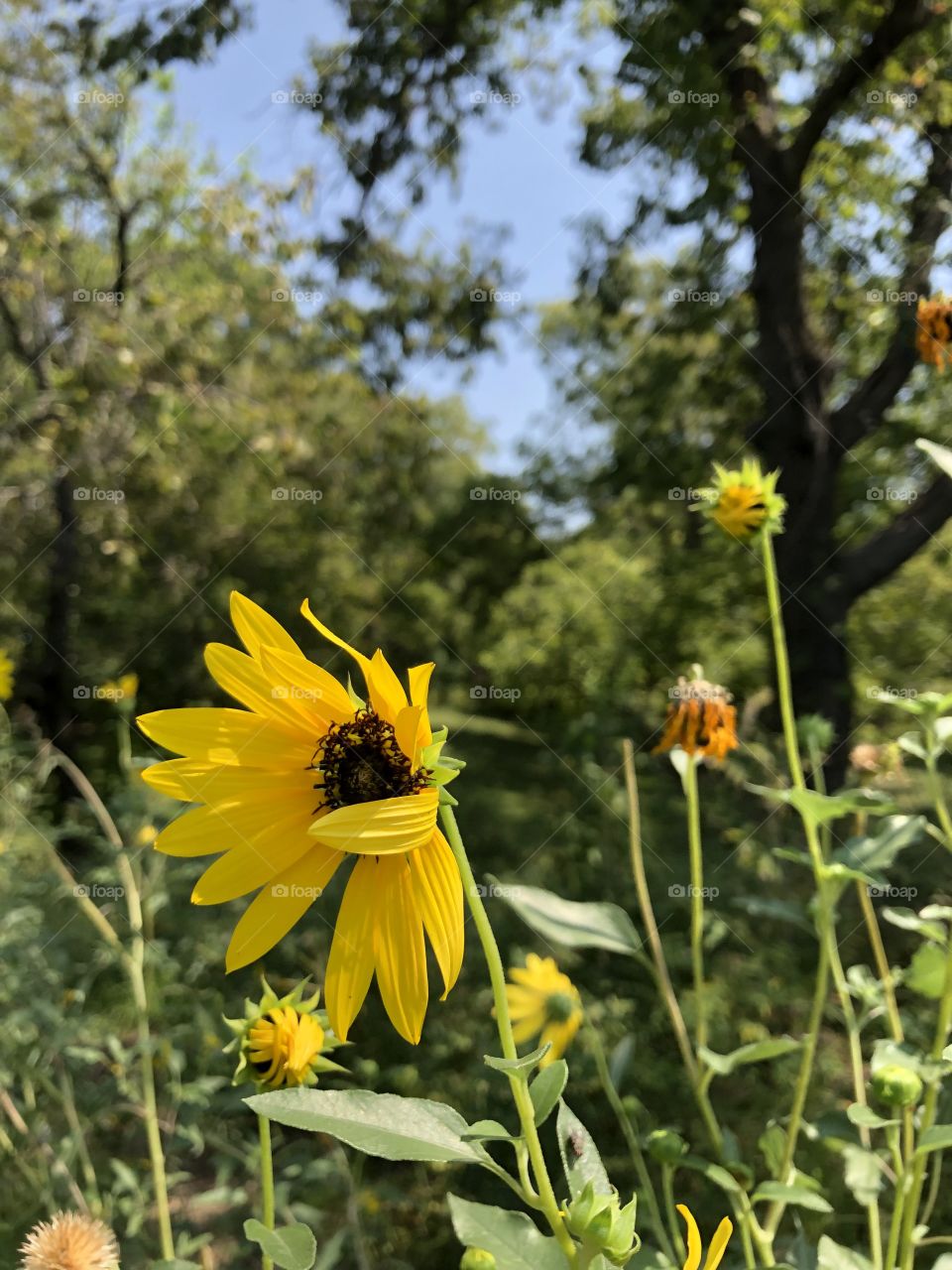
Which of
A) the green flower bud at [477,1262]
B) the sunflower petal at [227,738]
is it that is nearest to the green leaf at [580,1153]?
the green flower bud at [477,1262]

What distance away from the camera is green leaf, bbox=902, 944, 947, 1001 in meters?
0.55

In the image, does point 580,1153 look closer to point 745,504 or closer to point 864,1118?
point 864,1118

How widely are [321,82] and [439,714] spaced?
9.16 feet

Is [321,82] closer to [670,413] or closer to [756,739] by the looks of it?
[670,413]

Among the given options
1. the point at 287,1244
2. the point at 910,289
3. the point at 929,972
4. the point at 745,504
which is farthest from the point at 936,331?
the point at 910,289

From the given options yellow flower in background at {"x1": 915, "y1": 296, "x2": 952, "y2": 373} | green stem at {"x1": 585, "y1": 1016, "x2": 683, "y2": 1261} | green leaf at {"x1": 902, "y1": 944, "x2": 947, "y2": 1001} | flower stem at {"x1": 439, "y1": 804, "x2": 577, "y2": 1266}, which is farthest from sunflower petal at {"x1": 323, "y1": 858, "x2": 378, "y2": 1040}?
yellow flower in background at {"x1": 915, "y1": 296, "x2": 952, "y2": 373}

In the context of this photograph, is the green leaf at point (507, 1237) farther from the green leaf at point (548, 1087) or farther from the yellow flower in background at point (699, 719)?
the yellow flower in background at point (699, 719)

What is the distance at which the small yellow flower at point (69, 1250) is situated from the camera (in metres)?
0.47

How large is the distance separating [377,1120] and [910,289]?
260 centimetres

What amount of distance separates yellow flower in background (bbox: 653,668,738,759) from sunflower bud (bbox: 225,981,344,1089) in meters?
0.46

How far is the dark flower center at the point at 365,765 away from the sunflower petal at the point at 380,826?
A: 2.0 inches

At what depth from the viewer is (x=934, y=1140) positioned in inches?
16.6

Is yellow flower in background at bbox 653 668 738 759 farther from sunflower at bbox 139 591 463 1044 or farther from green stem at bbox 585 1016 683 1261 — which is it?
sunflower at bbox 139 591 463 1044

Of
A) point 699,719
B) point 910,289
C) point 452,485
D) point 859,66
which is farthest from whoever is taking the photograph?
point 452,485
